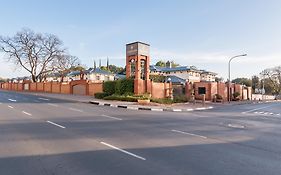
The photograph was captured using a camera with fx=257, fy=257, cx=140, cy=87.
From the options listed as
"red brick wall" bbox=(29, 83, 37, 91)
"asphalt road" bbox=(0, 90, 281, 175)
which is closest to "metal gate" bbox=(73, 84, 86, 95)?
"red brick wall" bbox=(29, 83, 37, 91)

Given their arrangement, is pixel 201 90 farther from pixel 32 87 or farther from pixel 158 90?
pixel 32 87

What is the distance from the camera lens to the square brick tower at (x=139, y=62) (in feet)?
107

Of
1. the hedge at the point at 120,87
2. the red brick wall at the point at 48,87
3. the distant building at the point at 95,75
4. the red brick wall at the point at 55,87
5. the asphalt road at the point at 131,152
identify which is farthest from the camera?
the distant building at the point at 95,75

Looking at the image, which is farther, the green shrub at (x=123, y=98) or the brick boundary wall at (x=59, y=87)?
the brick boundary wall at (x=59, y=87)

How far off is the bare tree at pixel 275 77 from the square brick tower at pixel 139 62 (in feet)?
236

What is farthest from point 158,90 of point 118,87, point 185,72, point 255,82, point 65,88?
point 255,82

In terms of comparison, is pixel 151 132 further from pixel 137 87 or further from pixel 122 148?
pixel 137 87

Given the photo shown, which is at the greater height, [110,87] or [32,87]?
[32,87]

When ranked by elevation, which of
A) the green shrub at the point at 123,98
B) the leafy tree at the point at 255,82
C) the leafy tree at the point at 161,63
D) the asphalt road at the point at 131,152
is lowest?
the asphalt road at the point at 131,152

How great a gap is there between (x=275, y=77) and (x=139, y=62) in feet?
246

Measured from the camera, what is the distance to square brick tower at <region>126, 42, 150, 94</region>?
32.5 meters

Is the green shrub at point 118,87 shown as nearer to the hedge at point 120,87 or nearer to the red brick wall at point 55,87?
the hedge at point 120,87

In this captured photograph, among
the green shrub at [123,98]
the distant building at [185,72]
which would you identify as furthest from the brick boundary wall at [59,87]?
the distant building at [185,72]

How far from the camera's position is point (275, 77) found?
90.8 m
